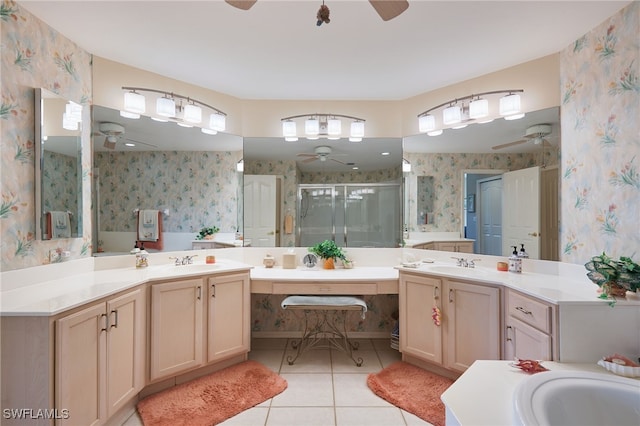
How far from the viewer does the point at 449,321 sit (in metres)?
2.26

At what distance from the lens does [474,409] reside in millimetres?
1084

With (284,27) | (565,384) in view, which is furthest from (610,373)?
(284,27)

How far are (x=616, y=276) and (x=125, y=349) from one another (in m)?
2.84

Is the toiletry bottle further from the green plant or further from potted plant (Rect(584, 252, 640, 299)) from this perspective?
the green plant

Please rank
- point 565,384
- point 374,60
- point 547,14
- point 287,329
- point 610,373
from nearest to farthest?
point 565,384
point 610,373
point 547,14
point 374,60
point 287,329

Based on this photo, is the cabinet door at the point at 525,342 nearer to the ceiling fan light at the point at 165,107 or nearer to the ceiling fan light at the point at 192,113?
the ceiling fan light at the point at 192,113

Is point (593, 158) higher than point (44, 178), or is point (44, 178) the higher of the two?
point (593, 158)

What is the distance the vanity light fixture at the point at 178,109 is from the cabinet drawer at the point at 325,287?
1.64 metres

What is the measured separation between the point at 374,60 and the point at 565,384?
7.48 ft

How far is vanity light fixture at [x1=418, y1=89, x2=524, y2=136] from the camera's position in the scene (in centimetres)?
240

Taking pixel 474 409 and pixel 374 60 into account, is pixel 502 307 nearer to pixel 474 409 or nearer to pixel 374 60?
pixel 474 409

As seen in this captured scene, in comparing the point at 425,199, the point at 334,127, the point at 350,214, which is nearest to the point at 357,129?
the point at 334,127

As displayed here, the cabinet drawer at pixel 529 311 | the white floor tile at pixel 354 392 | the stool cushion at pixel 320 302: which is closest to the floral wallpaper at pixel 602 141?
the cabinet drawer at pixel 529 311

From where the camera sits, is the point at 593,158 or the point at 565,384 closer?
the point at 565,384
